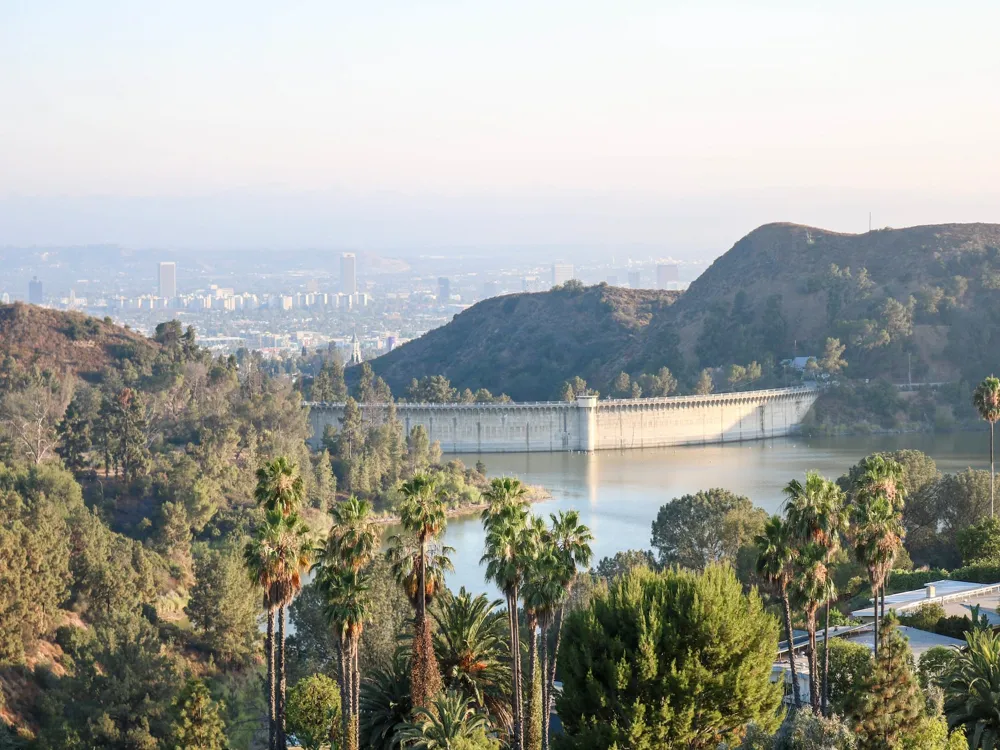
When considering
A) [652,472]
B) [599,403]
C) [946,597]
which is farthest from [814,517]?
[599,403]

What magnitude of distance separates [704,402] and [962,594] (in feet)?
247

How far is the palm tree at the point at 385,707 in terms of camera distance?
75.5 feet

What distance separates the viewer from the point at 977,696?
21891mm

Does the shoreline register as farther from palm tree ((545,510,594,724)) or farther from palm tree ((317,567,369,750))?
palm tree ((545,510,594,724))

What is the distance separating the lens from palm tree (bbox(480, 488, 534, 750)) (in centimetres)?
2197

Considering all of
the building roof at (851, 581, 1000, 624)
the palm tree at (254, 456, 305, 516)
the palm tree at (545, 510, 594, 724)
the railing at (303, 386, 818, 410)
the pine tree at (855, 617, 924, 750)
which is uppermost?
the palm tree at (254, 456, 305, 516)

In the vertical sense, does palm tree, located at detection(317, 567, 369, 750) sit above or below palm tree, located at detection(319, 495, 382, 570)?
below

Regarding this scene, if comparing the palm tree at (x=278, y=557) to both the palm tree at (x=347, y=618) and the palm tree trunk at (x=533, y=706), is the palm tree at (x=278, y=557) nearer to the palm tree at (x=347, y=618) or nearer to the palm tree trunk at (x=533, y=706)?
the palm tree at (x=347, y=618)

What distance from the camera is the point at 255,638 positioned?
132 feet

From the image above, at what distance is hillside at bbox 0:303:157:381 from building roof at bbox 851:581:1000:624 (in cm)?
6595

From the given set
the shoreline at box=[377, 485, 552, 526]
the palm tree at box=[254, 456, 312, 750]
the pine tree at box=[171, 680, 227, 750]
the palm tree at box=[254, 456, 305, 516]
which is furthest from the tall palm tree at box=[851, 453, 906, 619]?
the shoreline at box=[377, 485, 552, 526]

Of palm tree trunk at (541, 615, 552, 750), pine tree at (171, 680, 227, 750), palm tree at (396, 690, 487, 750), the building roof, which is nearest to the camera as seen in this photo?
palm tree at (396, 690, 487, 750)

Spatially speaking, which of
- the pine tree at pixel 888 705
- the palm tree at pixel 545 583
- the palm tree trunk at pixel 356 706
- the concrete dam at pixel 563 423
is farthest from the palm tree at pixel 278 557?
the concrete dam at pixel 563 423

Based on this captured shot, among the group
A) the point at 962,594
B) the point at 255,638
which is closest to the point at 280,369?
the point at 255,638
